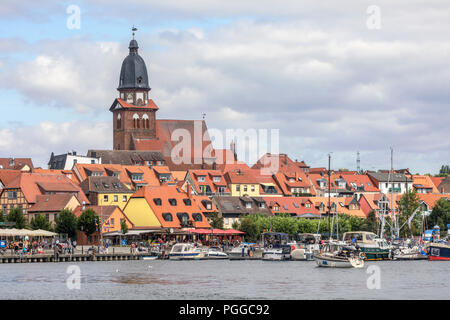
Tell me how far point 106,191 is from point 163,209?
44.9 feet

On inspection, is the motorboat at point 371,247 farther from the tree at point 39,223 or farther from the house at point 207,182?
the house at point 207,182

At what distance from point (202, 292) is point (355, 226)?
8809 cm

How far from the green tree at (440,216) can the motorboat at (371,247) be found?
43.1 meters

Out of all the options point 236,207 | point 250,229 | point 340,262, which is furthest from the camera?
point 236,207

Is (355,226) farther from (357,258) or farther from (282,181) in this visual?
(357,258)

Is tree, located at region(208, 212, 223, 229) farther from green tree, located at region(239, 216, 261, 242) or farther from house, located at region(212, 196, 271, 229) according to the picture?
house, located at region(212, 196, 271, 229)

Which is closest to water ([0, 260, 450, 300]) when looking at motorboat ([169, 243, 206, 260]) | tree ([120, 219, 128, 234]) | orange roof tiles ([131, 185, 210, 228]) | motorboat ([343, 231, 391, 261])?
motorboat ([343, 231, 391, 261])

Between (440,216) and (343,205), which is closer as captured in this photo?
(440,216)

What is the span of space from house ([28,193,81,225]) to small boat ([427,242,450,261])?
49.5 meters

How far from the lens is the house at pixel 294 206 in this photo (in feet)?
554

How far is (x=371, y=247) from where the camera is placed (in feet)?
393

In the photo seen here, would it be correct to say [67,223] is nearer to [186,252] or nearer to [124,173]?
[186,252]

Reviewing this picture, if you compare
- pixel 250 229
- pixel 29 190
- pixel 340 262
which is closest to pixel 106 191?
pixel 29 190
